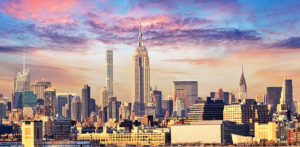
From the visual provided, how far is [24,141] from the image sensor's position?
198m

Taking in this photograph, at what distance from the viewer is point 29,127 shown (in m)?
199

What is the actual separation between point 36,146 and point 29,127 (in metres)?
5.91

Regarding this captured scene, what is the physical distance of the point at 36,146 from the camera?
643ft

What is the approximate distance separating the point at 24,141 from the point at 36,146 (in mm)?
3987

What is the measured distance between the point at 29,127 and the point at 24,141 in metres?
3.89
